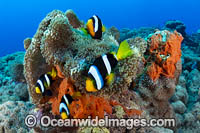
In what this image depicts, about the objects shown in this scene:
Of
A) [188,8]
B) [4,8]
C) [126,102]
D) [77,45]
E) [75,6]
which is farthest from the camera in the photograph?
[75,6]

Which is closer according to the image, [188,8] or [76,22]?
[76,22]

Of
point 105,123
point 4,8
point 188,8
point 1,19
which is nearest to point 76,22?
point 105,123

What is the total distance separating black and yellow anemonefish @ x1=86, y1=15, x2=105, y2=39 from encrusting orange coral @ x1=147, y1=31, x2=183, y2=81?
140 cm

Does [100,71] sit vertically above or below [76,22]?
below

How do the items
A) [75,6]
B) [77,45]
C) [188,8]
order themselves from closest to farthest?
1. [77,45]
2. [188,8]
3. [75,6]

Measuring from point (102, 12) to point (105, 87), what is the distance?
141 metres

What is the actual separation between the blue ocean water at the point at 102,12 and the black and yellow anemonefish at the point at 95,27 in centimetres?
8078

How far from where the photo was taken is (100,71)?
1788 mm

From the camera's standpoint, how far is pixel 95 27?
268cm

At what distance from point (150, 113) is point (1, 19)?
133029 millimetres

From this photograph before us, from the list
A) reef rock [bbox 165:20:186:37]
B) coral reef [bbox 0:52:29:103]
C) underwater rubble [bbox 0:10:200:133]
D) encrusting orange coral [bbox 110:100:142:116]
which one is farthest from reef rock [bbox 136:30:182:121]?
reef rock [bbox 165:20:186:37]

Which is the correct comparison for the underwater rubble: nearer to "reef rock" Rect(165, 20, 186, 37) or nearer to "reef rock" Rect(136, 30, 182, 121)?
"reef rock" Rect(136, 30, 182, 121)

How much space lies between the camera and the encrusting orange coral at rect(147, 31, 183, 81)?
3643 mm

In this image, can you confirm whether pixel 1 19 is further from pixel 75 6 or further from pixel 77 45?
pixel 77 45
